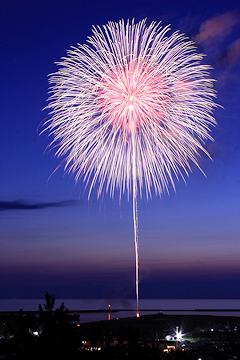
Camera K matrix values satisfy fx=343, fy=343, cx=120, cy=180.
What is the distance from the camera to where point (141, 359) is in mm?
10930

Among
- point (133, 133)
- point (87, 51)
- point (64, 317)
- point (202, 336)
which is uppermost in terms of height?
point (87, 51)

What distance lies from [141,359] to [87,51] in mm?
19348

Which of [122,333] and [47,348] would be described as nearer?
[47,348]

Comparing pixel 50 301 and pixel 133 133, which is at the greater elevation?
pixel 133 133

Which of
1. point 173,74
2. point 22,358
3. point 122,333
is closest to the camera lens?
point 22,358

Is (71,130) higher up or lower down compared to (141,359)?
higher up

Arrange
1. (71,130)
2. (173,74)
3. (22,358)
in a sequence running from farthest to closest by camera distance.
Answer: (71,130) → (173,74) → (22,358)

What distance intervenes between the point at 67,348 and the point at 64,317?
1.92 meters

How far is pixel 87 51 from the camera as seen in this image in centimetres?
2342

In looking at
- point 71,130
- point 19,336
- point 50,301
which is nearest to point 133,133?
point 71,130

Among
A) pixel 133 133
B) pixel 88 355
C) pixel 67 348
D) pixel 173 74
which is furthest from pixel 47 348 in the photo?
pixel 173 74

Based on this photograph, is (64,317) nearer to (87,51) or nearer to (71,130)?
(71,130)

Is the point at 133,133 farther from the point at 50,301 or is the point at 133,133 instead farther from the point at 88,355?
the point at 88,355

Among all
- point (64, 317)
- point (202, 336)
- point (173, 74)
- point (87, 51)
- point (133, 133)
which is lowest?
point (202, 336)
